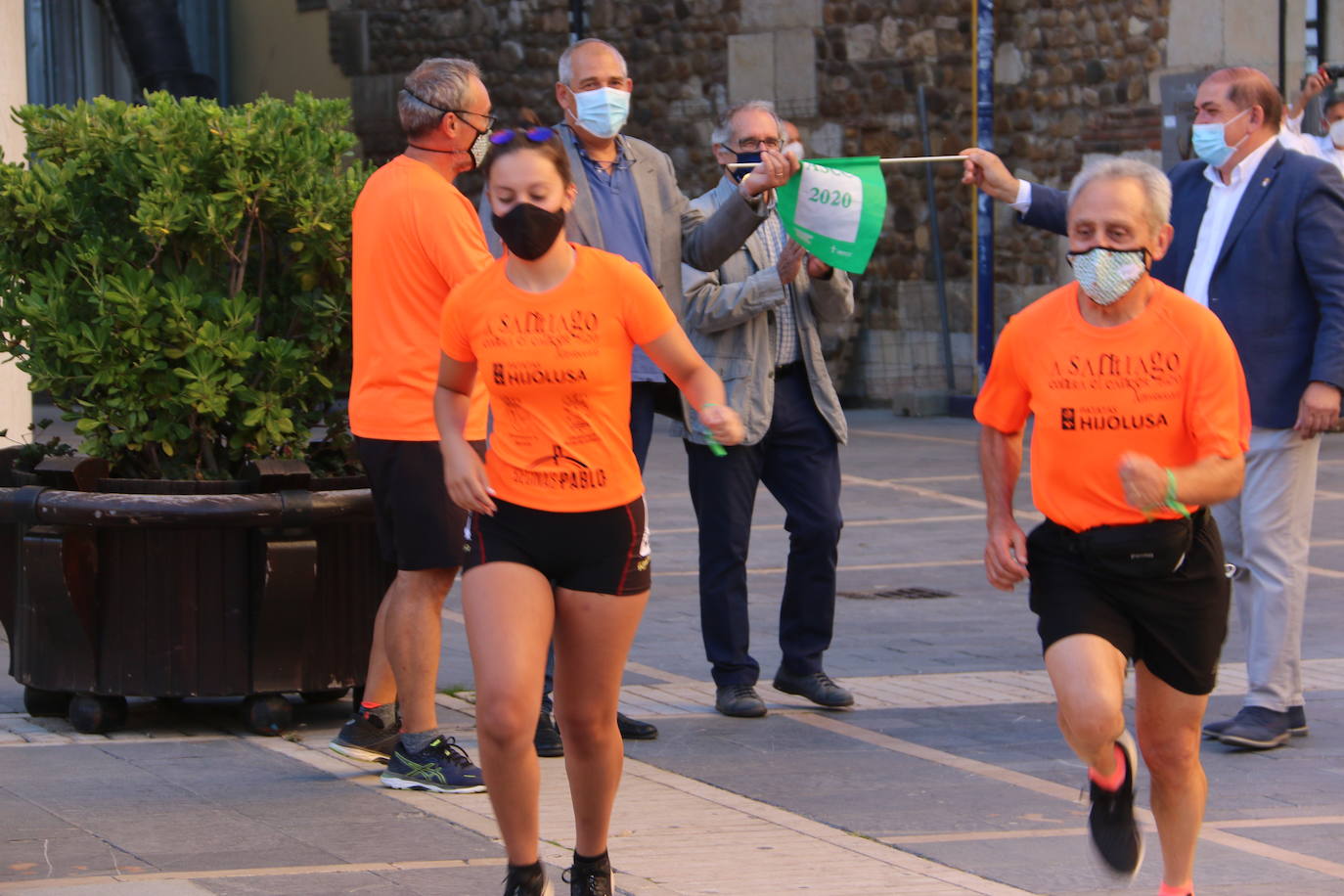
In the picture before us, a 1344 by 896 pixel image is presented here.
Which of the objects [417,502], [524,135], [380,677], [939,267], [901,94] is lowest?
[380,677]

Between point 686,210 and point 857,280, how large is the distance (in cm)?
1329

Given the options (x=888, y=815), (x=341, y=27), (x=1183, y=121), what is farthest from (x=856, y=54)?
(x=888, y=815)

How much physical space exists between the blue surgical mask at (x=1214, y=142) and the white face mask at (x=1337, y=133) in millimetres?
7166

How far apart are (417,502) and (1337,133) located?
9.27 metres

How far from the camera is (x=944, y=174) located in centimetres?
1973

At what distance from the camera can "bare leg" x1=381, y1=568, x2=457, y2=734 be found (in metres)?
5.90

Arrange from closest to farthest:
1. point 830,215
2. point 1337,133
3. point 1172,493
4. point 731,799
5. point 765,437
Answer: point 1172,493, point 731,799, point 830,215, point 765,437, point 1337,133

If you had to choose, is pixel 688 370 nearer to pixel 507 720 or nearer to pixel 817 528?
pixel 507 720

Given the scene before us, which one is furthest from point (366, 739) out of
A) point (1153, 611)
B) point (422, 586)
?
point (1153, 611)

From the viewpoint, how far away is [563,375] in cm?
461

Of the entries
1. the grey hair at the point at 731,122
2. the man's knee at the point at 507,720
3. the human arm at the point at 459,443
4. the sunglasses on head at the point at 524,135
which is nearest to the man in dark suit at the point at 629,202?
the grey hair at the point at 731,122

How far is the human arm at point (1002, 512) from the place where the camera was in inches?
181

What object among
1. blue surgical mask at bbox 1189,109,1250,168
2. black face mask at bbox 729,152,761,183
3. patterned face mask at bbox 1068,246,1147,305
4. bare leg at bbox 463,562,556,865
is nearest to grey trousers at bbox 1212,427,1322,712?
blue surgical mask at bbox 1189,109,1250,168

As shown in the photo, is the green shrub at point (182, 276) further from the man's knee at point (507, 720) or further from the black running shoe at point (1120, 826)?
the black running shoe at point (1120, 826)
